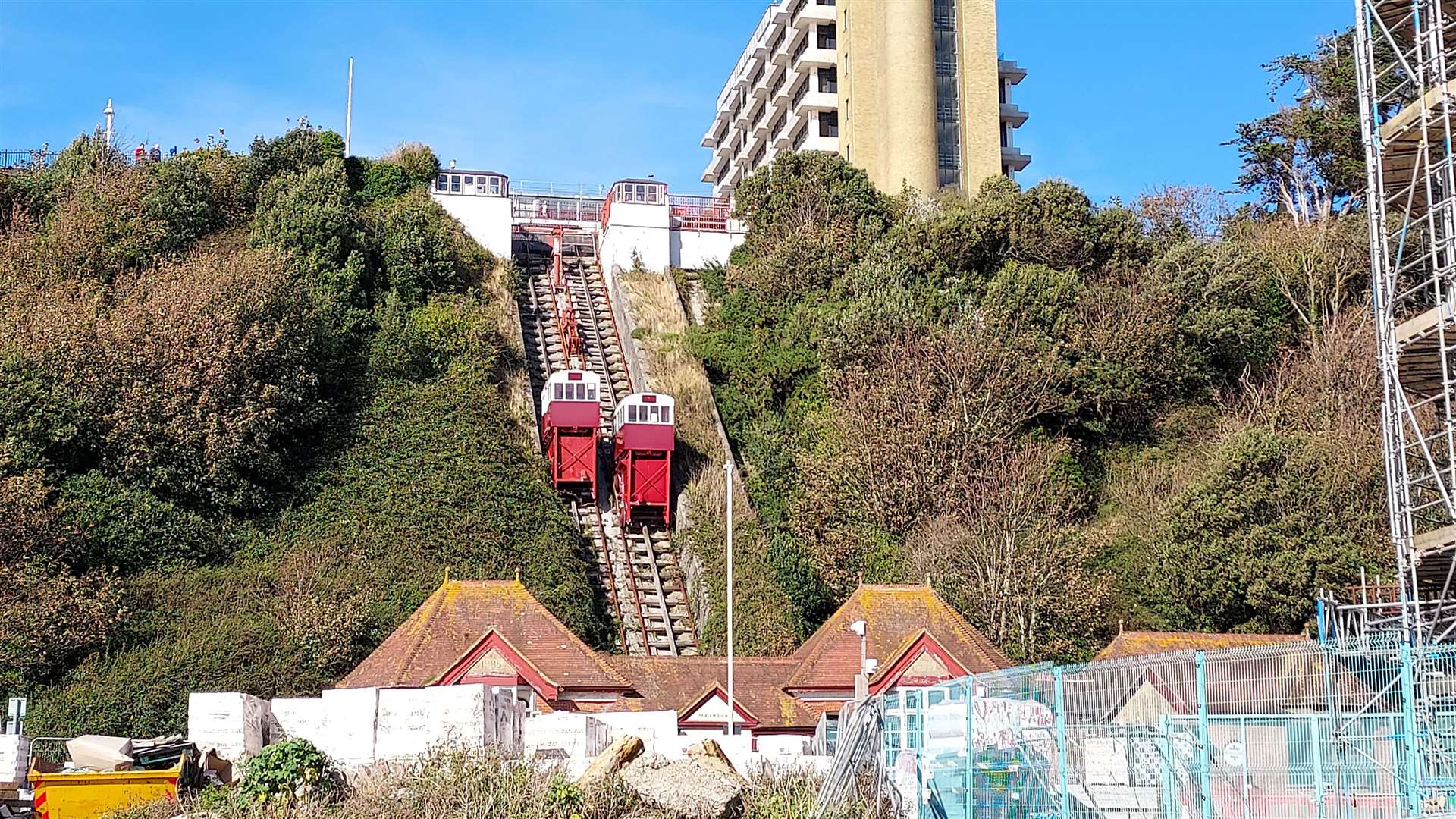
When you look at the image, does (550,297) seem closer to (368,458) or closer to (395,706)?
(368,458)

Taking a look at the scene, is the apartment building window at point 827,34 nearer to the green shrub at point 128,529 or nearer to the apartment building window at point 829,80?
the apartment building window at point 829,80

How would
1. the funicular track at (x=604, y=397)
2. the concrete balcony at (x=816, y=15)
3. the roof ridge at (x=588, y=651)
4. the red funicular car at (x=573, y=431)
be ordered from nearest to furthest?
the roof ridge at (x=588, y=651)
the funicular track at (x=604, y=397)
the red funicular car at (x=573, y=431)
the concrete balcony at (x=816, y=15)

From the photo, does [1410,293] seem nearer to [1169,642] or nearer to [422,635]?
[1169,642]

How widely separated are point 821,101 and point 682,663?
45756 millimetres

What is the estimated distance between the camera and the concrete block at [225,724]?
2497 cm

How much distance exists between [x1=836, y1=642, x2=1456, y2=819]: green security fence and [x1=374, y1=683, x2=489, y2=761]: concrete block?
27.4ft

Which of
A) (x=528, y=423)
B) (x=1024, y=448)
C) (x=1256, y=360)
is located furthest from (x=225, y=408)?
(x=1256, y=360)

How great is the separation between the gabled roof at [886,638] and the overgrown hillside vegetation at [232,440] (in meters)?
8.39

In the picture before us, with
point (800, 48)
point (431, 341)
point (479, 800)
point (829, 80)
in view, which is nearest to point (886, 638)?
point (479, 800)

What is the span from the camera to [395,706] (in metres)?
24.6

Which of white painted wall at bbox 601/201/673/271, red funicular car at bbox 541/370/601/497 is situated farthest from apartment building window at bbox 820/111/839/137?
red funicular car at bbox 541/370/601/497

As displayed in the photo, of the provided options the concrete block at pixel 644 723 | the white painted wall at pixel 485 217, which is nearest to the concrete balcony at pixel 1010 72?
the white painted wall at pixel 485 217

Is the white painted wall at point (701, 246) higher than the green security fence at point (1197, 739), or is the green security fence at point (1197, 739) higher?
the white painted wall at point (701, 246)

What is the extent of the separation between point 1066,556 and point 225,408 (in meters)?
23.1
